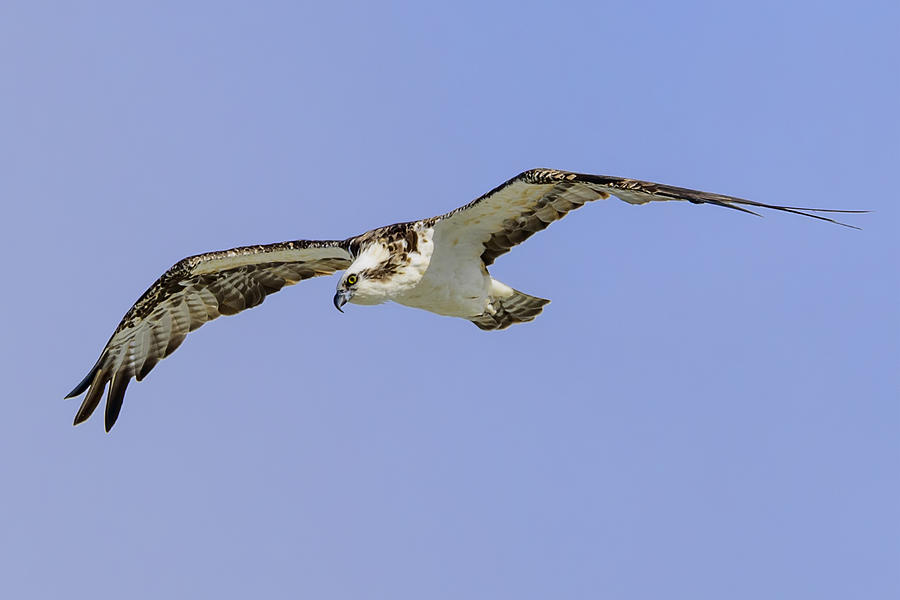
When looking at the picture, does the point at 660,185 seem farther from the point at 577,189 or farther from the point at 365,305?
the point at 365,305

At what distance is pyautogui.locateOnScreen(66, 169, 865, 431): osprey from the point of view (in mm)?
10445

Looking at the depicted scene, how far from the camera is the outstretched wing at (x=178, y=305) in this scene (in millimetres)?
13078

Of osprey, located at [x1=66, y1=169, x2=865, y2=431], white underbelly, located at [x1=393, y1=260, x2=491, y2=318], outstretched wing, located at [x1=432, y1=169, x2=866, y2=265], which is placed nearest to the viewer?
outstretched wing, located at [x1=432, y1=169, x2=866, y2=265]

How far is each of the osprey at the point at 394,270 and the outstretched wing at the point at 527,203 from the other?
1cm

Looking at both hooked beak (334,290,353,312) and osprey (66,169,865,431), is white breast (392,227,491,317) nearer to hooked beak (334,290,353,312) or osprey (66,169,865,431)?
osprey (66,169,865,431)

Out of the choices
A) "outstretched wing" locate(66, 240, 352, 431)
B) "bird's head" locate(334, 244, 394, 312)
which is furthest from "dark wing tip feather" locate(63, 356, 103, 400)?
"bird's head" locate(334, 244, 394, 312)

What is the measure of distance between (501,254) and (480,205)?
0.94 metres

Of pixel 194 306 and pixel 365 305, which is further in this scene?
pixel 194 306

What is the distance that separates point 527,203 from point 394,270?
4.77 ft

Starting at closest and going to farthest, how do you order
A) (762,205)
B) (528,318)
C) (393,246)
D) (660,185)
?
1. (762,205)
2. (660,185)
3. (393,246)
4. (528,318)

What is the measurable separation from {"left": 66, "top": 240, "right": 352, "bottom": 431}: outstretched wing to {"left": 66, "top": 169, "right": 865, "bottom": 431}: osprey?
0.5 inches

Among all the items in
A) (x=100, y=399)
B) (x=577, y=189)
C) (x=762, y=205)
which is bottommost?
→ (x=100, y=399)

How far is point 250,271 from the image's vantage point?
1334 centimetres

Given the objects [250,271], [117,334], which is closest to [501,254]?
[250,271]
